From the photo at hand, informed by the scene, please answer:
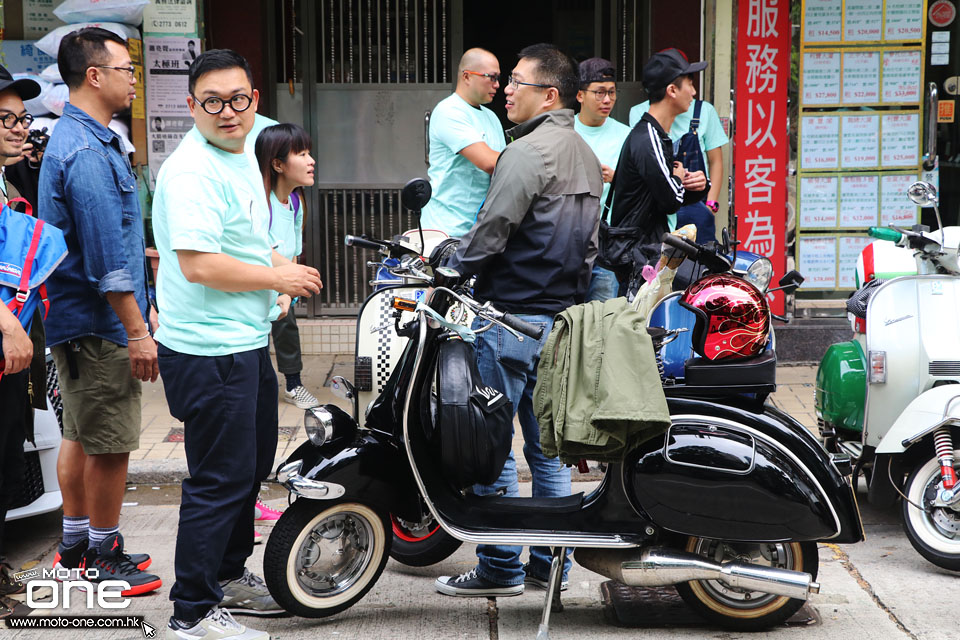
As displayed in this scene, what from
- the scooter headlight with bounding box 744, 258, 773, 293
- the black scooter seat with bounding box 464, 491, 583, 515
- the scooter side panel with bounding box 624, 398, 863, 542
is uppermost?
the scooter headlight with bounding box 744, 258, 773, 293

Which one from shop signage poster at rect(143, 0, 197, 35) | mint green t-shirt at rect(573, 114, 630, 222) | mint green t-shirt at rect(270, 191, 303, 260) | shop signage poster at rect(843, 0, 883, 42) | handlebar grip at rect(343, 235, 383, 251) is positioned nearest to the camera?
handlebar grip at rect(343, 235, 383, 251)

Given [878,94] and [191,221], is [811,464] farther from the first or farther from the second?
[878,94]

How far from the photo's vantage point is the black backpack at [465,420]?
3.61 meters

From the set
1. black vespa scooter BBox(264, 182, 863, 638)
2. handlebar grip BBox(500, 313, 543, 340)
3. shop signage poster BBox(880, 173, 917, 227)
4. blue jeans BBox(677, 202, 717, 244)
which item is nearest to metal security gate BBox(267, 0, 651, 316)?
shop signage poster BBox(880, 173, 917, 227)

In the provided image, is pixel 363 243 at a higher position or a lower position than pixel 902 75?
lower

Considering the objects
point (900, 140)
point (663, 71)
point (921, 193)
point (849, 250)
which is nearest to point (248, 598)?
point (921, 193)

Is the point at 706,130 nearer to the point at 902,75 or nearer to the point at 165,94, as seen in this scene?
the point at 902,75

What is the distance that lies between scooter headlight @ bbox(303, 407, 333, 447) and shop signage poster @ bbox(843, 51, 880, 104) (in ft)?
17.8

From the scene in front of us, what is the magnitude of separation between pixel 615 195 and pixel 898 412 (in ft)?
5.81

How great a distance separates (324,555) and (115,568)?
969 millimetres

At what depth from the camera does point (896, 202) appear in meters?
7.87

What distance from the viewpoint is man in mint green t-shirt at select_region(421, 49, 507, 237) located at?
5527mm

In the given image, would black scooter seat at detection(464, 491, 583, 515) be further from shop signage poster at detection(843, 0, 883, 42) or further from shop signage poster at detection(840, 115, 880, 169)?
shop signage poster at detection(843, 0, 883, 42)

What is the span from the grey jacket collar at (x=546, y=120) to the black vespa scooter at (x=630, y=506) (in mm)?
677
